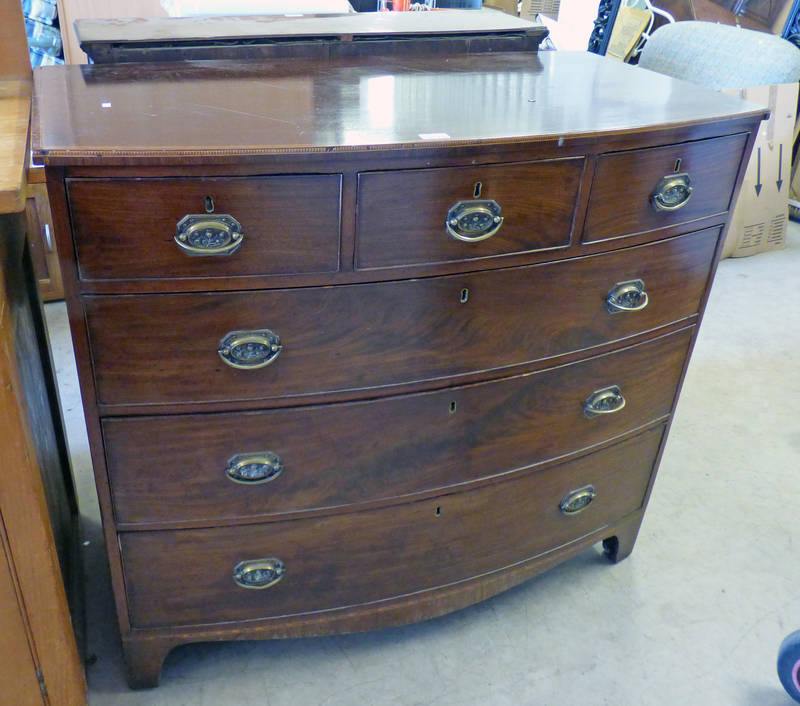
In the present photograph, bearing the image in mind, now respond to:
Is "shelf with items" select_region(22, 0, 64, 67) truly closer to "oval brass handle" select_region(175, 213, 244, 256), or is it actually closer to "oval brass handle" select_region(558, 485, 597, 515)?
"oval brass handle" select_region(175, 213, 244, 256)

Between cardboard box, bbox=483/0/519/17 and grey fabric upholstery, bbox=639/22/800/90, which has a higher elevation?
grey fabric upholstery, bbox=639/22/800/90

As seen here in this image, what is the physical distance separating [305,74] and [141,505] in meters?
0.75

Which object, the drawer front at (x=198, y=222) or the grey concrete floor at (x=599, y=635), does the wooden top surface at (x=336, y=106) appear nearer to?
the drawer front at (x=198, y=222)

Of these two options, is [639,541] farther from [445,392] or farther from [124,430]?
[124,430]

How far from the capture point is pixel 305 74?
4.34 feet

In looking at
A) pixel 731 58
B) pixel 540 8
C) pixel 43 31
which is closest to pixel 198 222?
pixel 43 31

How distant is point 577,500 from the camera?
1.50 meters

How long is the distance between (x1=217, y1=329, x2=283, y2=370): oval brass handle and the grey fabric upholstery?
2525 millimetres

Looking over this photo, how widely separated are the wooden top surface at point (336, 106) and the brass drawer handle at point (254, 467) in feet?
1.50

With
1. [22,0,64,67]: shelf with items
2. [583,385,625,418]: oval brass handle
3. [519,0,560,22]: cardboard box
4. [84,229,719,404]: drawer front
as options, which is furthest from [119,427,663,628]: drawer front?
A: [519,0,560,22]: cardboard box

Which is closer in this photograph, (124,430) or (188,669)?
(124,430)

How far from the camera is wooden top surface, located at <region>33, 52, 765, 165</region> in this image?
3.10 ft

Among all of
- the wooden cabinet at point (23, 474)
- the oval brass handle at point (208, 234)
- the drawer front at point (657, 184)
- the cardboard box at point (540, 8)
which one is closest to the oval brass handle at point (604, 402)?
the drawer front at point (657, 184)

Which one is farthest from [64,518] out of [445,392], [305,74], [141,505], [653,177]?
[653,177]
